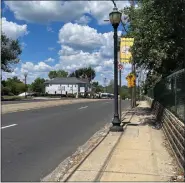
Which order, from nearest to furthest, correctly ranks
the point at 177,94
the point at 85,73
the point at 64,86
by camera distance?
Answer: the point at 177,94 → the point at 64,86 → the point at 85,73

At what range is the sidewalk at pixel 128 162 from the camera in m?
7.97

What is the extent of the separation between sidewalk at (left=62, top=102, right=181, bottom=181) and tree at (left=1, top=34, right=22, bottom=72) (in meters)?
54.2

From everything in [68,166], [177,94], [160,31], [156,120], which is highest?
[160,31]

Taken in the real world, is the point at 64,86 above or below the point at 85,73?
below

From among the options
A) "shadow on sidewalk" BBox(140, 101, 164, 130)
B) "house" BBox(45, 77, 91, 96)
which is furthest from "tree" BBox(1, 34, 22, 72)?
"house" BBox(45, 77, 91, 96)

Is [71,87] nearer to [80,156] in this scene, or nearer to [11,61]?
[11,61]

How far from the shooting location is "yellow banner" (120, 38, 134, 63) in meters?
18.9

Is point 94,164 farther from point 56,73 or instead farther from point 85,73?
point 56,73

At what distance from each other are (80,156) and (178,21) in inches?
288

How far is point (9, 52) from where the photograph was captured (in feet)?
216

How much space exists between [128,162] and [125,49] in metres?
10.4

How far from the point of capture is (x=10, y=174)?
8.43 meters

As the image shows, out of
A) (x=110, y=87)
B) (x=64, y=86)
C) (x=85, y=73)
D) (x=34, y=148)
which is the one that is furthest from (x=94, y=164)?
(x=85, y=73)

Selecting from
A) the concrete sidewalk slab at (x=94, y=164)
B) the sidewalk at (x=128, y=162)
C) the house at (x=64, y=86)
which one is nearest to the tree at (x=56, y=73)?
the house at (x=64, y=86)
